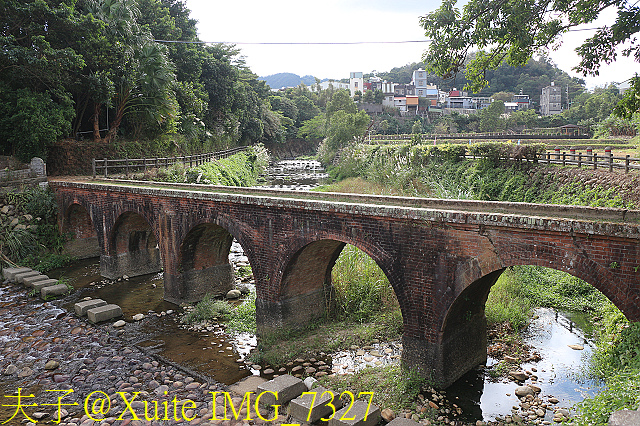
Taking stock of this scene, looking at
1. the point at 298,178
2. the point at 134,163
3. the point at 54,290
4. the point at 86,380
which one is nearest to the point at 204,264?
the point at 54,290

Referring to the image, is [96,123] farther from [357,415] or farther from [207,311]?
[357,415]

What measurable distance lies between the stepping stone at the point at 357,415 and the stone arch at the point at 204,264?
7.34 m

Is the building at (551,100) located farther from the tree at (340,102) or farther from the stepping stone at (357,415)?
the stepping stone at (357,415)

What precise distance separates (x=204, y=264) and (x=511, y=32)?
1029 cm

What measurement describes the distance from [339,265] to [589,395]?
6760mm

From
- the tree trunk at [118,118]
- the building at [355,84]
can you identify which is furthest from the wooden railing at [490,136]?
the building at [355,84]

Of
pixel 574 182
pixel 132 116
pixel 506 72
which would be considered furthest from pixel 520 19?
pixel 506 72

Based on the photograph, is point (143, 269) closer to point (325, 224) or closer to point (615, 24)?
point (325, 224)

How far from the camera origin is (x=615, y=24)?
7.84 m

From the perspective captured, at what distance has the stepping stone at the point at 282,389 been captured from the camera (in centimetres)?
793

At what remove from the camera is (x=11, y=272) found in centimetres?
1634

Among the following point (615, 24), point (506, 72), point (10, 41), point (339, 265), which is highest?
point (506, 72)

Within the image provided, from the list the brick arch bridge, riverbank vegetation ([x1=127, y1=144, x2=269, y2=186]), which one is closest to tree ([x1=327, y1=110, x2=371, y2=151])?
riverbank vegetation ([x1=127, y1=144, x2=269, y2=186])

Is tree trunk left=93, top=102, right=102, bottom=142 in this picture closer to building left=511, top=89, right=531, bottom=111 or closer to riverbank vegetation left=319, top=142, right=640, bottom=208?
riverbank vegetation left=319, top=142, right=640, bottom=208
